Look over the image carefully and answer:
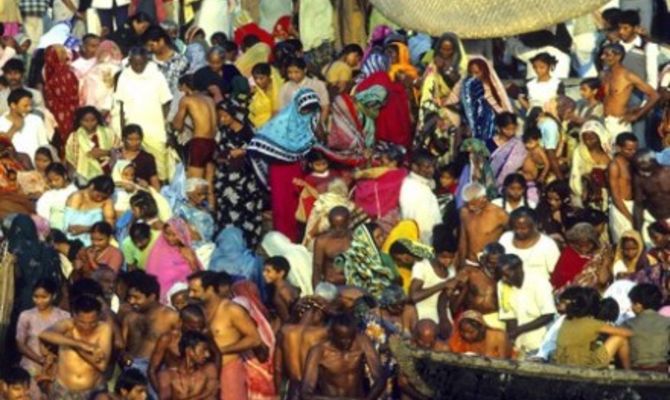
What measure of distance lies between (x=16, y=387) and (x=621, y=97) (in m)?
6.15

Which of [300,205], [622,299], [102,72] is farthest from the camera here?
[102,72]

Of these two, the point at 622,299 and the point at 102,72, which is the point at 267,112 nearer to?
the point at 102,72

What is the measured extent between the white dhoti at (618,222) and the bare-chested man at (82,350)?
159 inches

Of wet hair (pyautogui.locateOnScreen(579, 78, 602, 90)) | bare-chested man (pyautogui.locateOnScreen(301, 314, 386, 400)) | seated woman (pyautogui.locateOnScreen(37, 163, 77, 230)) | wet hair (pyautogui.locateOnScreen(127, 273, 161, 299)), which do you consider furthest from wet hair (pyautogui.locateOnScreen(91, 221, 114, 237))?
wet hair (pyautogui.locateOnScreen(579, 78, 602, 90))

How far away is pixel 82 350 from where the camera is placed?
27031 millimetres

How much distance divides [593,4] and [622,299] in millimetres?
4772

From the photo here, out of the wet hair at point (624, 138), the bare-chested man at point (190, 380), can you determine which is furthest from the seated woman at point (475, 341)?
the wet hair at point (624, 138)

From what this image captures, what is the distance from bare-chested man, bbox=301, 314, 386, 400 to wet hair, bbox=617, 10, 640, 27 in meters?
5.68

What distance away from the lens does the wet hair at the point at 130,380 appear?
26375 millimetres

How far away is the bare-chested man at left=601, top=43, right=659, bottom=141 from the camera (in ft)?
99.8

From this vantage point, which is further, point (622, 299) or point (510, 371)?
point (622, 299)

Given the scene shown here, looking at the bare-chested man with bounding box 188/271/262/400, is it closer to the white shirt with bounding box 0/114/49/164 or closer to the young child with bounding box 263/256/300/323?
the young child with bounding box 263/256/300/323

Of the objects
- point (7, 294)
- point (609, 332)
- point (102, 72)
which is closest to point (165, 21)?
point (102, 72)

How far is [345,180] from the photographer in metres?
30.0
